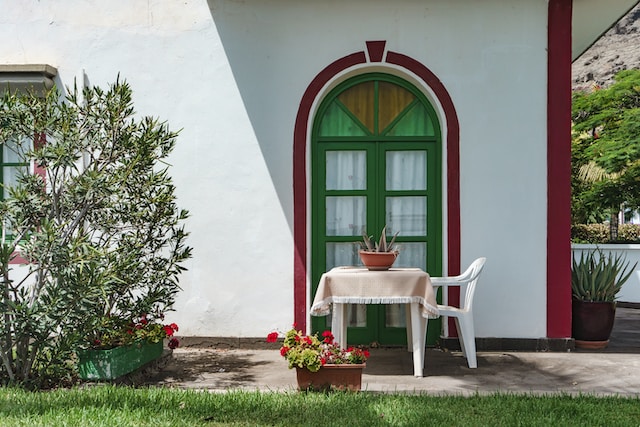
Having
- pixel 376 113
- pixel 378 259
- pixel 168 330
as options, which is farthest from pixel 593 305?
pixel 168 330

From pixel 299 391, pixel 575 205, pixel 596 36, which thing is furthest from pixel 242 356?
pixel 575 205

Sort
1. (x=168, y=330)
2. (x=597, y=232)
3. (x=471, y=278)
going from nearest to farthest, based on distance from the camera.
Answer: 1. (x=168, y=330)
2. (x=471, y=278)
3. (x=597, y=232)

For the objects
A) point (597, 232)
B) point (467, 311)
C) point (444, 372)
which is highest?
point (597, 232)

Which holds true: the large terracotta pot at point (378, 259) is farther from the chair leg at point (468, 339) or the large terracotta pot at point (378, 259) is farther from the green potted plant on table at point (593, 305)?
the green potted plant on table at point (593, 305)

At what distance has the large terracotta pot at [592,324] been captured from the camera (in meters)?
6.96

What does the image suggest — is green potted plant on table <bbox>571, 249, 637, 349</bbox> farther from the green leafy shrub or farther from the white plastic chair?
the green leafy shrub

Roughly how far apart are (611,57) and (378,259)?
36.9 metres

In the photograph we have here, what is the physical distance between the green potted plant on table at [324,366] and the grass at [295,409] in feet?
0.48

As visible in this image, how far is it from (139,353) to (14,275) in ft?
8.15

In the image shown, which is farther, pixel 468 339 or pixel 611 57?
pixel 611 57

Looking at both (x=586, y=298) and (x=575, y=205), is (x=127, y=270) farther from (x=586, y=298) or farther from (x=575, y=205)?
(x=575, y=205)

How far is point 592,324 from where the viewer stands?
22.8 ft

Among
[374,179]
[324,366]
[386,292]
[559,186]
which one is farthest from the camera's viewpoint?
[374,179]

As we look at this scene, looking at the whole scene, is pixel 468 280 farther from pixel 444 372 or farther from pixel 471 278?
pixel 444 372
